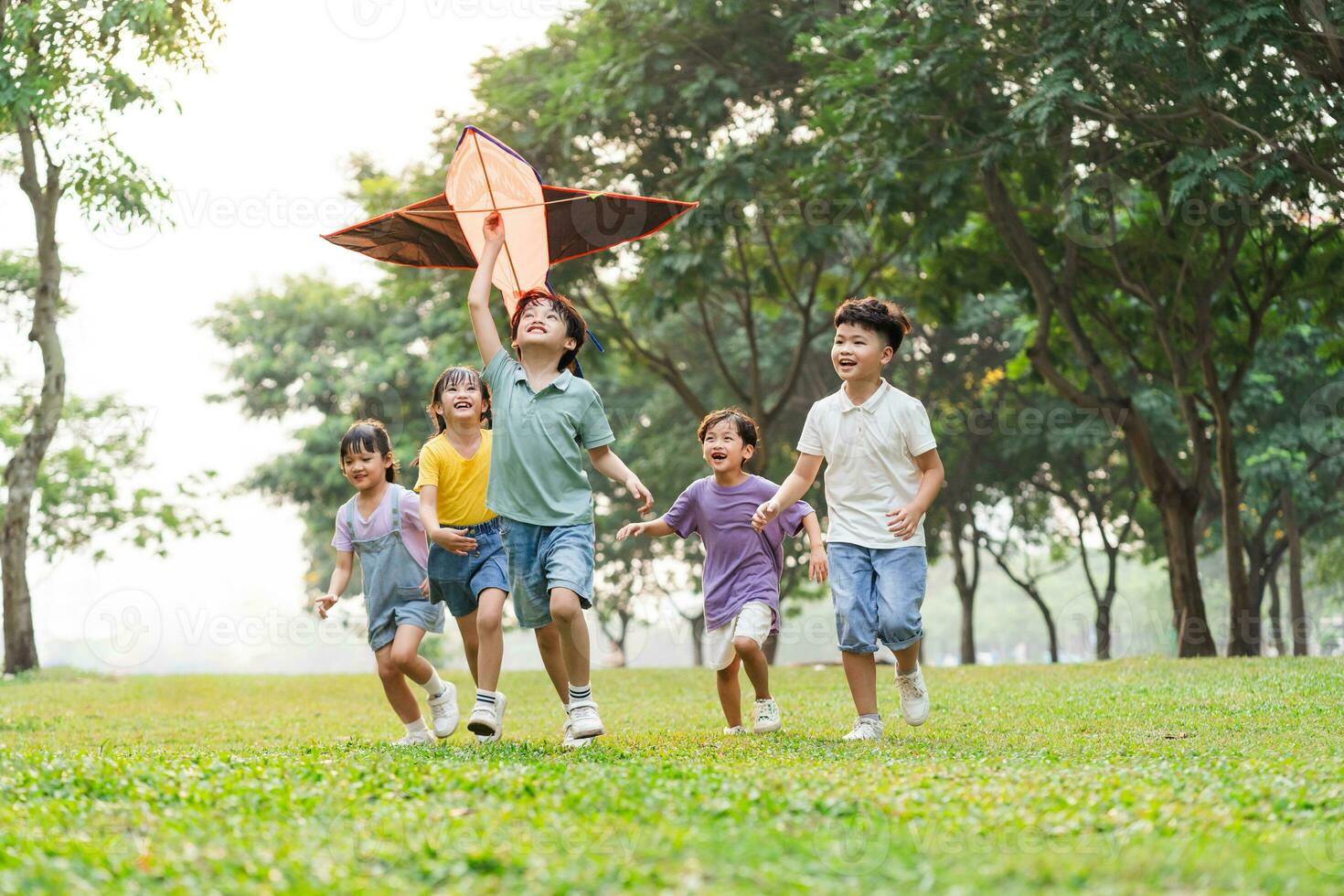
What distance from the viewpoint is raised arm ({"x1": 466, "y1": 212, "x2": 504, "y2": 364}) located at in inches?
296

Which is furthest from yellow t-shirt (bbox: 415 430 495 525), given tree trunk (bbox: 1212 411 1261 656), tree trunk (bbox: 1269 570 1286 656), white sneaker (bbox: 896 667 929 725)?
tree trunk (bbox: 1269 570 1286 656)

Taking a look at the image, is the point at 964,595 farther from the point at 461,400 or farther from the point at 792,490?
the point at 461,400

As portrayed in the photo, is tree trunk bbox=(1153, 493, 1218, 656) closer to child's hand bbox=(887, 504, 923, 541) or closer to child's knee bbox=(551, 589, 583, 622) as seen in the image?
child's hand bbox=(887, 504, 923, 541)

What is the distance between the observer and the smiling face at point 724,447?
8.68 meters

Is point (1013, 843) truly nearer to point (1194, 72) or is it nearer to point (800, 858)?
point (800, 858)

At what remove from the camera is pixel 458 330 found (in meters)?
24.9

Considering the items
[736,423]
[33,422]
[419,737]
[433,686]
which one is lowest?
[419,737]

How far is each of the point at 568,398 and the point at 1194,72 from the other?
8156 millimetres

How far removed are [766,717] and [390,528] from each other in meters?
A: 2.67

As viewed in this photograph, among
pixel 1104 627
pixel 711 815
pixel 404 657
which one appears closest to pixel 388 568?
pixel 404 657

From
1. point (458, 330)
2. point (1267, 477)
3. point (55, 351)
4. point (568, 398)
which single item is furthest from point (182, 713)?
point (1267, 477)

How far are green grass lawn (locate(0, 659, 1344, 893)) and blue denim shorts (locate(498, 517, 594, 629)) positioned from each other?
0.78 metres

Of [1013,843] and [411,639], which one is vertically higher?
[411,639]

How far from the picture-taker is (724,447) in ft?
28.5
